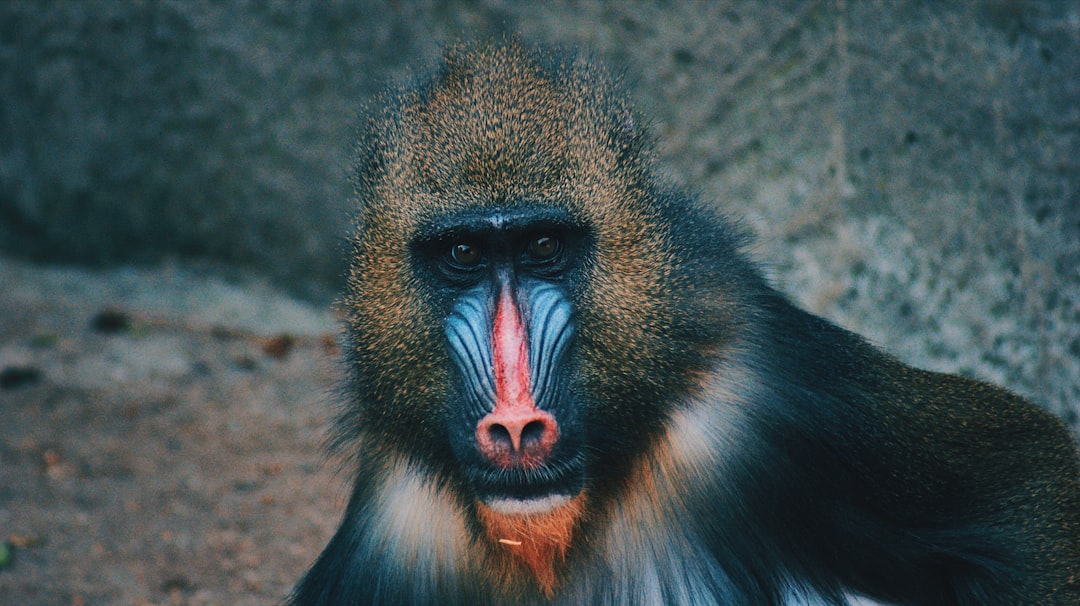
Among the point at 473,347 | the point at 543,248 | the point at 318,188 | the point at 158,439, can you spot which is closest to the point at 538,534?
the point at 473,347

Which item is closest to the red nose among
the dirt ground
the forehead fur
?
the forehead fur

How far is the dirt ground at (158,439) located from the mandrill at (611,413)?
99 centimetres

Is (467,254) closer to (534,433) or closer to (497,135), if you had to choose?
(497,135)

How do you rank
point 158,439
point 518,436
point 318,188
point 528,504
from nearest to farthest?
point 518,436 < point 528,504 < point 158,439 < point 318,188

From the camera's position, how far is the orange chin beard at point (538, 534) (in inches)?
90.5

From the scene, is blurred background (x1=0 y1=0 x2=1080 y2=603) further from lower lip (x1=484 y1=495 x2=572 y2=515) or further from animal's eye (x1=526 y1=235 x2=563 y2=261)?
lower lip (x1=484 y1=495 x2=572 y2=515)

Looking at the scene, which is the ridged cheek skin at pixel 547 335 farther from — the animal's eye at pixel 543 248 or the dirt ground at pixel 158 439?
the dirt ground at pixel 158 439

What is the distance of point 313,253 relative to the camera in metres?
5.56

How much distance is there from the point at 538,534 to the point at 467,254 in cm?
61

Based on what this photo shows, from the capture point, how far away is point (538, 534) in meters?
2.37

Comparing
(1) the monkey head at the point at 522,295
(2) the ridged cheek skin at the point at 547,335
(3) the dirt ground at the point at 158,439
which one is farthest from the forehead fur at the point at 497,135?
(3) the dirt ground at the point at 158,439

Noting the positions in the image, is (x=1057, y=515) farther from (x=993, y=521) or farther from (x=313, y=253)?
(x=313, y=253)

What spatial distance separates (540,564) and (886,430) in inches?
33.1

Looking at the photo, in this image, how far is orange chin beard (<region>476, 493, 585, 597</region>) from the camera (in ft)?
A: 7.54
